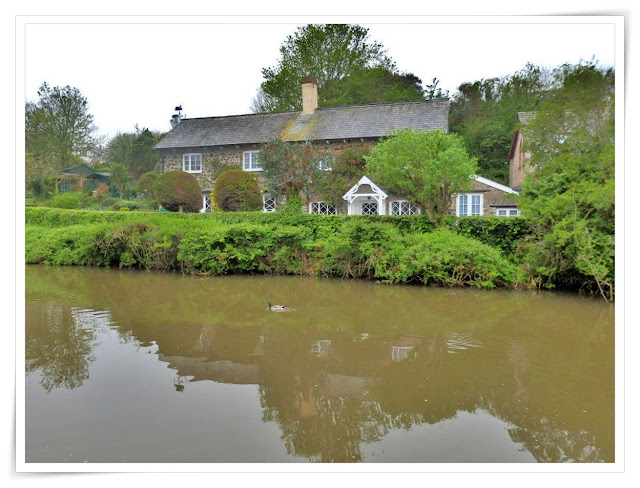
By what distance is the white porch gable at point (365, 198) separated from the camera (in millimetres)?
24062

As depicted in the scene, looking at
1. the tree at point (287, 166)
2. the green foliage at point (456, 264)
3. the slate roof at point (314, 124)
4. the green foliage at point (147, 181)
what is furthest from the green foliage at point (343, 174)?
the green foliage at point (147, 181)

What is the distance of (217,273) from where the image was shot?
57.8 ft

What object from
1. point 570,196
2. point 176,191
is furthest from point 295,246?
point 176,191

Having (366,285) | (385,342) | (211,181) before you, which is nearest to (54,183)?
(211,181)

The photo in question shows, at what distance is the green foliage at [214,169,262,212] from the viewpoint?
2270 centimetres

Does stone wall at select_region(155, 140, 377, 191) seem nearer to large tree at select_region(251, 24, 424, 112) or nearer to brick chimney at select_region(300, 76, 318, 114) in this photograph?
brick chimney at select_region(300, 76, 318, 114)

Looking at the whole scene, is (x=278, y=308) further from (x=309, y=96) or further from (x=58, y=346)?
(x=309, y=96)

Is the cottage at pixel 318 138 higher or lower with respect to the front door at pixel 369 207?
higher

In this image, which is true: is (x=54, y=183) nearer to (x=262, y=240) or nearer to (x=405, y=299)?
(x=262, y=240)

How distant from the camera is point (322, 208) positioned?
1024 inches

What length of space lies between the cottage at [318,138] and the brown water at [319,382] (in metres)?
12.2

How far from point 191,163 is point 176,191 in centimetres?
567

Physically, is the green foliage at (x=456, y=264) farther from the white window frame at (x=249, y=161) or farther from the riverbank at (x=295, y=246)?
the white window frame at (x=249, y=161)
